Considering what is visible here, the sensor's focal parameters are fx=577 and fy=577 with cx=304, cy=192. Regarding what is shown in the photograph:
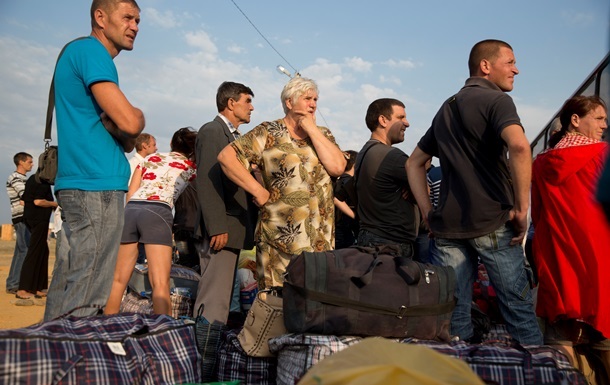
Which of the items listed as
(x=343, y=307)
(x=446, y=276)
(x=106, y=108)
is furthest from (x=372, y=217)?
(x=106, y=108)

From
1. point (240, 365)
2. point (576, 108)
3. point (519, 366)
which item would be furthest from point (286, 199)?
point (576, 108)

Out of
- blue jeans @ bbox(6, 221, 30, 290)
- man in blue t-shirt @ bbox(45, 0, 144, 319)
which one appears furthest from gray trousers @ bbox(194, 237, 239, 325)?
blue jeans @ bbox(6, 221, 30, 290)

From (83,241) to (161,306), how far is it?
1396mm

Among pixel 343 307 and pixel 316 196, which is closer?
pixel 343 307

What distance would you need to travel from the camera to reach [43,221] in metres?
8.63

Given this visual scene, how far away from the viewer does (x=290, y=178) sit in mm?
3754

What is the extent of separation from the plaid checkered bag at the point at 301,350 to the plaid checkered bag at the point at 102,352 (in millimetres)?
427

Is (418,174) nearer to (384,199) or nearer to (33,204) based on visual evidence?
(384,199)

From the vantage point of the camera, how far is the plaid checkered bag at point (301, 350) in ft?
8.80

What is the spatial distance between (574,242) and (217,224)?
229cm

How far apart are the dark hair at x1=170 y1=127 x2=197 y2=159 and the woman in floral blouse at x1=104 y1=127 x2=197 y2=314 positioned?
0.31ft

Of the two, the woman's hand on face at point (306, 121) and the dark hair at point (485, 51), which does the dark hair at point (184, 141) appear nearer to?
the woman's hand on face at point (306, 121)

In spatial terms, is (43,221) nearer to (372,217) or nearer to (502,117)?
(372,217)

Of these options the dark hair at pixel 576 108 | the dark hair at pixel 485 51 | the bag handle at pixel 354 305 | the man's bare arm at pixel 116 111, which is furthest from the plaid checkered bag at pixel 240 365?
the dark hair at pixel 576 108
